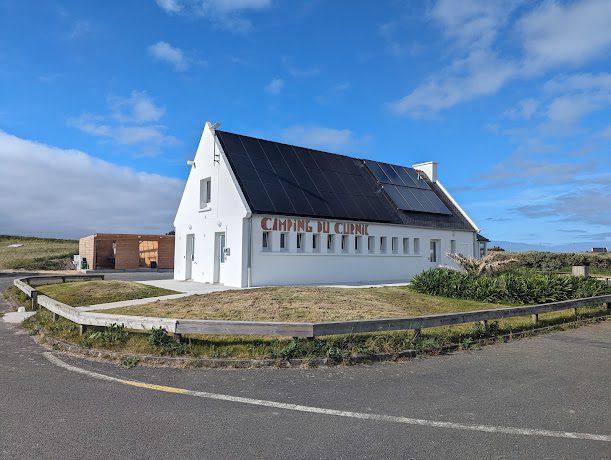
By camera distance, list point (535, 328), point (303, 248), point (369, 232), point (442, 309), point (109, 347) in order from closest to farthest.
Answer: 1. point (109, 347)
2. point (535, 328)
3. point (442, 309)
4. point (303, 248)
5. point (369, 232)

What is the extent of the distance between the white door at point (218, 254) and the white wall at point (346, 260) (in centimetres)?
255

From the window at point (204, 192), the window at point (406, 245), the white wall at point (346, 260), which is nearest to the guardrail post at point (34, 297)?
the white wall at point (346, 260)

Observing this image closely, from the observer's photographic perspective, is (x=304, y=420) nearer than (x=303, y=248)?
Yes

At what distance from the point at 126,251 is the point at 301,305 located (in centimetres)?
2925

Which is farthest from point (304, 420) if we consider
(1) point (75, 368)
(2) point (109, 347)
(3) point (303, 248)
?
(3) point (303, 248)

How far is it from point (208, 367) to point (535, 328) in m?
8.62

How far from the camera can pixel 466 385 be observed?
6.88 meters

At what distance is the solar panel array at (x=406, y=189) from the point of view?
2892 centimetres

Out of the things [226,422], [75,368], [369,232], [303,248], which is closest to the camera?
[226,422]

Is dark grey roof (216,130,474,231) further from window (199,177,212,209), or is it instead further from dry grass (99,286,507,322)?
dry grass (99,286,507,322)

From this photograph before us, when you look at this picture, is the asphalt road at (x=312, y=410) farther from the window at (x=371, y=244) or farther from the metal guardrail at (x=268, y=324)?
the window at (x=371, y=244)

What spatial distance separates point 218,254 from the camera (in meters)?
22.6

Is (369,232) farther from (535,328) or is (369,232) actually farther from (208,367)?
(208,367)

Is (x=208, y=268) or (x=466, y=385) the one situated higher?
(x=208, y=268)
